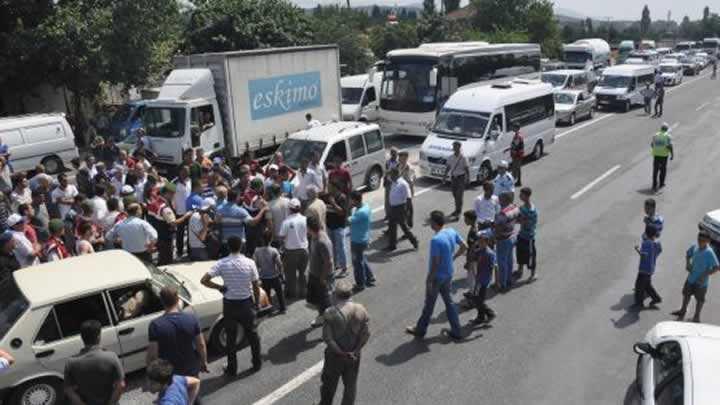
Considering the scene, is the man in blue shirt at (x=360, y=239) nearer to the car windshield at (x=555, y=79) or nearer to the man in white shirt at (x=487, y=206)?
the man in white shirt at (x=487, y=206)

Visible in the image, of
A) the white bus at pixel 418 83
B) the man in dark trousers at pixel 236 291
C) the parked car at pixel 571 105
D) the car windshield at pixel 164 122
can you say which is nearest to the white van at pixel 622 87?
the parked car at pixel 571 105

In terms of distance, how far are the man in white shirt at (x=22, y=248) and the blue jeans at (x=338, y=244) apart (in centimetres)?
455

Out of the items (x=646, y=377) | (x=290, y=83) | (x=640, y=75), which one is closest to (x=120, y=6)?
(x=290, y=83)

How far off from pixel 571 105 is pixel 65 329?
24.9m

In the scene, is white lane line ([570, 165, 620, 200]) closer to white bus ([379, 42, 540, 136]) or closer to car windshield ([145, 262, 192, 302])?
white bus ([379, 42, 540, 136])

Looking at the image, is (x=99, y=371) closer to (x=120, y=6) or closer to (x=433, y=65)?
(x=433, y=65)

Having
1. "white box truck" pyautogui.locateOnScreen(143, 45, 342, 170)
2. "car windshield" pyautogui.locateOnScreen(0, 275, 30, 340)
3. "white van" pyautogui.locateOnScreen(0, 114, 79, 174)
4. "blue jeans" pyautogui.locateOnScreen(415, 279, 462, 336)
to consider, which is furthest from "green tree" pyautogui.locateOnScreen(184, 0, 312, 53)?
"car windshield" pyautogui.locateOnScreen(0, 275, 30, 340)

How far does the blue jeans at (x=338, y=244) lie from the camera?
1109 centimetres

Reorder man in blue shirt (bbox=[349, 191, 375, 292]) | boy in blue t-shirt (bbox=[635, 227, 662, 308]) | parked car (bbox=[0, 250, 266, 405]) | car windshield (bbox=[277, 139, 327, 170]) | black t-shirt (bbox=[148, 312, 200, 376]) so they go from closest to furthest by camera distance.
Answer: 1. black t-shirt (bbox=[148, 312, 200, 376])
2. parked car (bbox=[0, 250, 266, 405])
3. boy in blue t-shirt (bbox=[635, 227, 662, 308])
4. man in blue shirt (bbox=[349, 191, 375, 292])
5. car windshield (bbox=[277, 139, 327, 170])

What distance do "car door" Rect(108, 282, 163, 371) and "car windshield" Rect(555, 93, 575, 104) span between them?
24.1 meters

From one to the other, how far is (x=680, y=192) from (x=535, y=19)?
43.6 m

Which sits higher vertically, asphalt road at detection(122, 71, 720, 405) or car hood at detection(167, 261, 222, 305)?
car hood at detection(167, 261, 222, 305)

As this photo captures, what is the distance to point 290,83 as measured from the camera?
19891mm

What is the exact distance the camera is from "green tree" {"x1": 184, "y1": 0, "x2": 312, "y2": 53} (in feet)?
102
